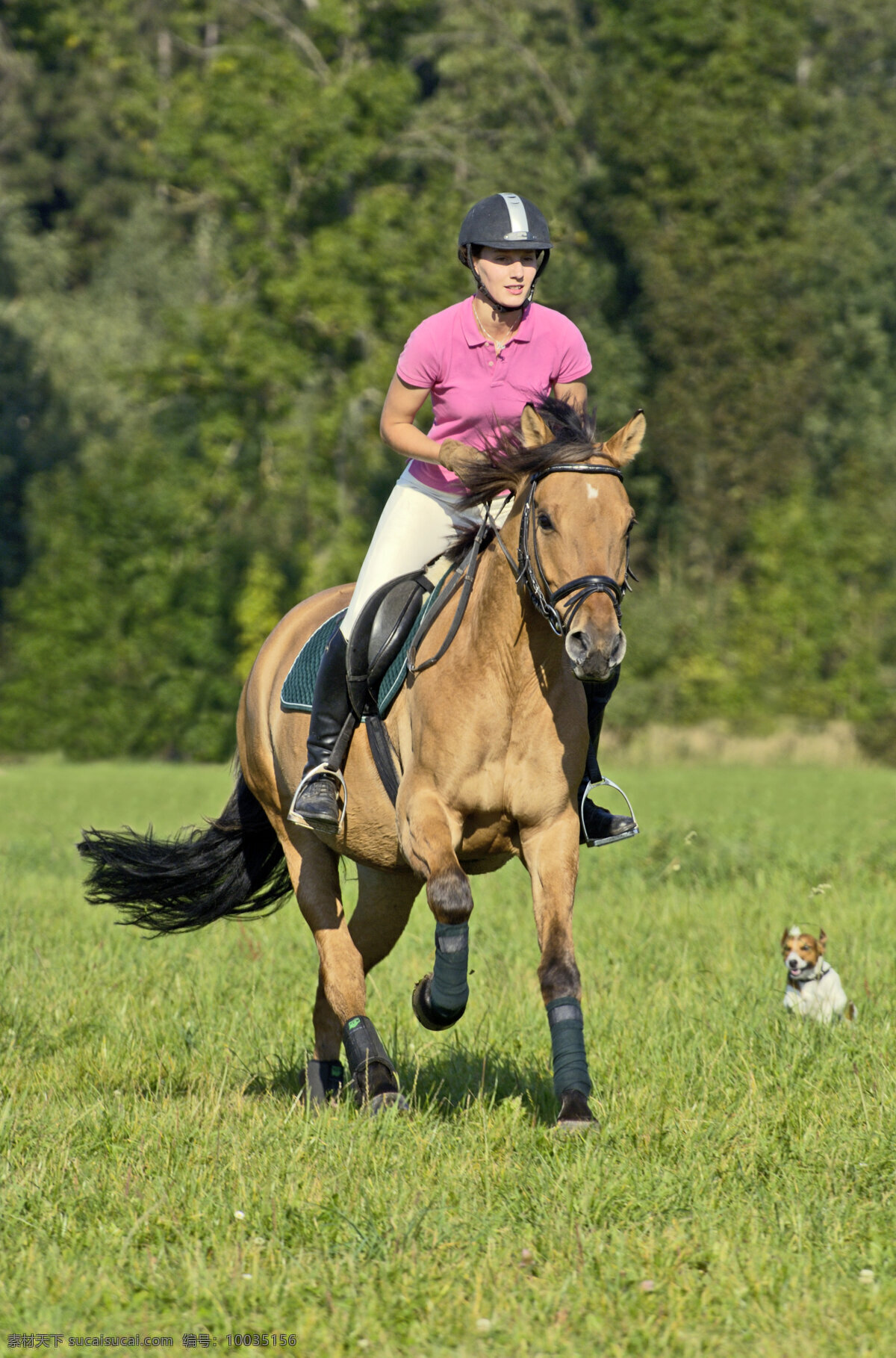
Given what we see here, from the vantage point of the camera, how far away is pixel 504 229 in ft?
19.5

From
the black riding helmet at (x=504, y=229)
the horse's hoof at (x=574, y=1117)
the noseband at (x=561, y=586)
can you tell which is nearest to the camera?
the noseband at (x=561, y=586)

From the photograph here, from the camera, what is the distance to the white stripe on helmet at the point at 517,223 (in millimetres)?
5918

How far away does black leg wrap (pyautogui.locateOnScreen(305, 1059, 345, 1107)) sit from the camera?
21.9 feet

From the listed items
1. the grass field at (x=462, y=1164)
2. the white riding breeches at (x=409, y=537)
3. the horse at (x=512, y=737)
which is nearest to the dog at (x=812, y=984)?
the grass field at (x=462, y=1164)

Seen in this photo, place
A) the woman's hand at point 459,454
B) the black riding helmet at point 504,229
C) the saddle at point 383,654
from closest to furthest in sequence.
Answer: the woman's hand at point 459,454
the black riding helmet at point 504,229
the saddle at point 383,654

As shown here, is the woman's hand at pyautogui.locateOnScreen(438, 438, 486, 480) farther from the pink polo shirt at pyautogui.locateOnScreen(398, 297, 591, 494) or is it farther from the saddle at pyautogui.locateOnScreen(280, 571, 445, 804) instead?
the saddle at pyautogui.locateOnScreen(280, 571, 445, 804)

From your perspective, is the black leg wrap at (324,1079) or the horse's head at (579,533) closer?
the horse's head at (579,533)

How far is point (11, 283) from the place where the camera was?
53.8 m

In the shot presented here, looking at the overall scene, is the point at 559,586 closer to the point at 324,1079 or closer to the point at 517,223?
the point at 517,223

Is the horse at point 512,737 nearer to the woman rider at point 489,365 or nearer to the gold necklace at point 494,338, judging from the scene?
the woman rider at point 489,365

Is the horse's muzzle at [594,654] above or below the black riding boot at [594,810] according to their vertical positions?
above

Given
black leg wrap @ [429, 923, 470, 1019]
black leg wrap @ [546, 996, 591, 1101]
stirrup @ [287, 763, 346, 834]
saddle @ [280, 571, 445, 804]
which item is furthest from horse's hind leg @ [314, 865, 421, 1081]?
black leg wrap @ [546, 996, 591, 1101]

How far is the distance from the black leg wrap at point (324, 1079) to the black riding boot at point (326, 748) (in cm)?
103

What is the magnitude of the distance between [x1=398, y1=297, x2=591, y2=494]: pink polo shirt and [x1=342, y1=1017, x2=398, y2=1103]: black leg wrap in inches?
93.1
